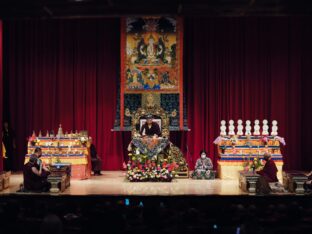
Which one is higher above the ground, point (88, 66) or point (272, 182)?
point (88, 66)

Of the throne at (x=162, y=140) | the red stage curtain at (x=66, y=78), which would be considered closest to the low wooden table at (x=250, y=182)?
the throne at (x=162, y=140)

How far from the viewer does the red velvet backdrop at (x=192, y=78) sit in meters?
15.8

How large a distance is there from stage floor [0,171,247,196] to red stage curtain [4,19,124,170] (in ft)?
7.77

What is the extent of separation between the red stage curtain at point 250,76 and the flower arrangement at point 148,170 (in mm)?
2590

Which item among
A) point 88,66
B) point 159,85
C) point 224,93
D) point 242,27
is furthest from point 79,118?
point 242,27

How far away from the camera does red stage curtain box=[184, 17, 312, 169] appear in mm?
15742

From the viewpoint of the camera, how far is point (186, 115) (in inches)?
591

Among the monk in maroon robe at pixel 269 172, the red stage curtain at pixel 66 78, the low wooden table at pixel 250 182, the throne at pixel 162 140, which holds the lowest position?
the low wooden table at pixel 250 182

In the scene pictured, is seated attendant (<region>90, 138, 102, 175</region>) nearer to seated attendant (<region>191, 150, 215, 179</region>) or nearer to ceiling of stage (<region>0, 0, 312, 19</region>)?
seated attendant (<region>191, 150, 215, 179</region>)
